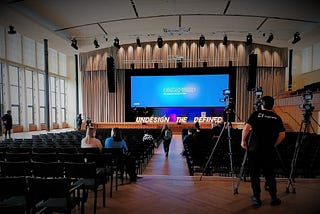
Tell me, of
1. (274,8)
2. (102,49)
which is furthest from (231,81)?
(102,49)

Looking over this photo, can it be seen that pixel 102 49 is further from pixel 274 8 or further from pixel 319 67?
pixel 319 67

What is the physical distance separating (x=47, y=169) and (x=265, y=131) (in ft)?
10.4

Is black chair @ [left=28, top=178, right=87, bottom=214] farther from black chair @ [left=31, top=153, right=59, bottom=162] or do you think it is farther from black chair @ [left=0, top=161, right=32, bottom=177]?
black chair @ [left=31, top=153, right=59, bottom=162]

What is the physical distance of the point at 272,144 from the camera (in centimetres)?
330

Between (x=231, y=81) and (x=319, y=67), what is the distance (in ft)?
20.9

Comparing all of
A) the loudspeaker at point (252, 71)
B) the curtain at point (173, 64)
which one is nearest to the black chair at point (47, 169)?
the loudspeaker at point (252, 71)

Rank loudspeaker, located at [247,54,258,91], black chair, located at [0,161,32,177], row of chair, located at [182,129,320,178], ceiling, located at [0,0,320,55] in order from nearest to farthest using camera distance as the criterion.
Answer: black chair, located at [0,161,32,177]
row of chair, located at [182,129,320,178]
ceiling, located at [0,0,320,55]
loudspeaker, located at [247,54,258,91]

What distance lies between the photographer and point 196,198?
3590mm

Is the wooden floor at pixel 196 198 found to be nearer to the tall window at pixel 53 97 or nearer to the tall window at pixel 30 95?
the tall window at pixel 30 95

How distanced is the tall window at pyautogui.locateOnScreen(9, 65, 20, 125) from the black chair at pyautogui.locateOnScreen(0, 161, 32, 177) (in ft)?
43.4

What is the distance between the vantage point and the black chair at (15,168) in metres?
3.23

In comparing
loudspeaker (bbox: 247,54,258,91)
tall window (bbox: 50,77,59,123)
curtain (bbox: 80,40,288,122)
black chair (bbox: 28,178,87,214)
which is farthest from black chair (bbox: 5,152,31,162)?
tall window (bbox: 50,77,59,123)

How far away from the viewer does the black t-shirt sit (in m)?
3.28

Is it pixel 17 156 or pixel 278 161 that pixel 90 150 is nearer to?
pixel 17 156
